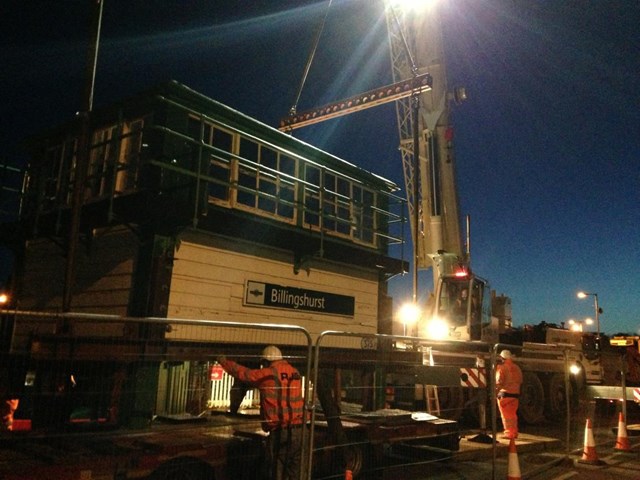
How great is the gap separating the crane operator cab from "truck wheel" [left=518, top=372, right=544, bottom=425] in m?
1.86

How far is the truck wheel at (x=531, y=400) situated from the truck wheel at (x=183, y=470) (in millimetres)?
11246

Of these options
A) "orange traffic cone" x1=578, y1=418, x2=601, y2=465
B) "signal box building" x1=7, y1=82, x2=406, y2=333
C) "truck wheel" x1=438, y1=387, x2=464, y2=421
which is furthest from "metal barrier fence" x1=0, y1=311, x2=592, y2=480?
"truck wheel" x1=438, y1=387, x2=464, y2=421

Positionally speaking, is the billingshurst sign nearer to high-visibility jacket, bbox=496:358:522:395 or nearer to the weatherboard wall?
the weatherboard wall

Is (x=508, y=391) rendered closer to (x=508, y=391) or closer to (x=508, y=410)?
(x=508, y=391)

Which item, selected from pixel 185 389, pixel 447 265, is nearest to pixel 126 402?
pixel 185 389

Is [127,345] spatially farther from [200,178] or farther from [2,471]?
[200,178]

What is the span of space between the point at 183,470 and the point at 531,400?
40.0ft

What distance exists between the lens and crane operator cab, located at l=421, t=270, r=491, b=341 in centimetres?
1424

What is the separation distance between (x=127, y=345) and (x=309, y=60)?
1400cm

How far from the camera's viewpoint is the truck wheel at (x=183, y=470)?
516 centimetres

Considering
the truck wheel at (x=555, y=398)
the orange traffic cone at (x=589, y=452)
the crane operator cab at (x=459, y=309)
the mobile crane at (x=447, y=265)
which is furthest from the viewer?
the truck wheel at (x=555, y=398)

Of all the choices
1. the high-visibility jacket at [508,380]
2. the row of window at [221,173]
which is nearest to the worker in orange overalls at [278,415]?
→ the row of window at [221,173]

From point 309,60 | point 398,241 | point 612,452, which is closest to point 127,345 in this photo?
point 398,241

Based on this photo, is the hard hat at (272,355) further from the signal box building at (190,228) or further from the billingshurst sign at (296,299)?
the billingshurst sign at (296,299)
